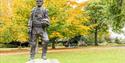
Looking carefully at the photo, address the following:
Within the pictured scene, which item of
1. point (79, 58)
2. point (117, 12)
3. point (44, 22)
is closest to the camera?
point (44, 22)

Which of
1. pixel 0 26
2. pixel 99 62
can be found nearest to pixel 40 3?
pixel 99 62

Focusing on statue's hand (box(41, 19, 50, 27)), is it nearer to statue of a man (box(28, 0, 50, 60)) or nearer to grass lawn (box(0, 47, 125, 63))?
statue of a man (box(28, 0, 50, 60))

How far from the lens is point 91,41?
45.8 metres

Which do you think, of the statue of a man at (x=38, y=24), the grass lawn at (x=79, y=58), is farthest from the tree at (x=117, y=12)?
the statue of a man at (x=38, y=24)

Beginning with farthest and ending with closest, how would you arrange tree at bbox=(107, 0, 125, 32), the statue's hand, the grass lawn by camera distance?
tree at bbox=(107, 0, 125, 32), the grass lawn, the statue's hand

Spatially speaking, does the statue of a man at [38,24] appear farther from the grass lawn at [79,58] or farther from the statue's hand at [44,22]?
the grass lawn at [79,58]

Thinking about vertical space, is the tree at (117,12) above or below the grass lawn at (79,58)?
above

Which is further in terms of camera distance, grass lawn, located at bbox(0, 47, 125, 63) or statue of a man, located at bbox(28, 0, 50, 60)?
grass lawn, located at bbox(0, 47, 125, 63)

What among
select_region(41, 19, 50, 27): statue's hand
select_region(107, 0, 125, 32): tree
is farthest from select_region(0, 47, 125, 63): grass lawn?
select_region(41, 19, 50, 27): statue's hand

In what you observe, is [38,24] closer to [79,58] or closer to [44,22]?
[44,22]

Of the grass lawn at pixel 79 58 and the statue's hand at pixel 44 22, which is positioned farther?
the grass lawn at pixel 79 58

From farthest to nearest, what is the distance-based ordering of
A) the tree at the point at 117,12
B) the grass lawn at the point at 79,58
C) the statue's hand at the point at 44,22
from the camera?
the tree at the point at 117,12 → the grass lawn at the point at 79,58 → the statue's hand at the point at 44,22

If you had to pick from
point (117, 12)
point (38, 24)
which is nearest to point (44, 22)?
point (38, 24)

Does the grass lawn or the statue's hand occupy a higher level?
the statue's hand
